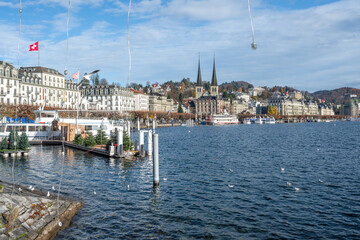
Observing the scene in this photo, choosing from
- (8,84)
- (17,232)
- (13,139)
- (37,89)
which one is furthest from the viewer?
(37,89)

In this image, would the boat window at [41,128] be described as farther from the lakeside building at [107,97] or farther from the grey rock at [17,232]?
the lakeside building at [107,97]

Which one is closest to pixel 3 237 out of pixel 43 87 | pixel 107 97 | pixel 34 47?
pixel 34 47

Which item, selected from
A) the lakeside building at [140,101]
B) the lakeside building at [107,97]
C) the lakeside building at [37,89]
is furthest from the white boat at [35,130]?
the lakeside building at [140,101]

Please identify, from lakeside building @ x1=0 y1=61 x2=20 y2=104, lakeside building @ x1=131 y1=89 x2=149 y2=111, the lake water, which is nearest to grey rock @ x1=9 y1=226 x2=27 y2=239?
the lake water

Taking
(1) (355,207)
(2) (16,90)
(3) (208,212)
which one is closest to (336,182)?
(1) (355,207)

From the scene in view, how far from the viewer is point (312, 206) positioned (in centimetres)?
1827

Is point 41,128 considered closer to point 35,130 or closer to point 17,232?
point 35,130

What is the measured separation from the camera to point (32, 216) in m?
14.1

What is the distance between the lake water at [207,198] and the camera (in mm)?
14836

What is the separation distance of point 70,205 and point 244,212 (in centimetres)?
918

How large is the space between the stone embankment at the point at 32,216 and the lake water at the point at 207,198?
23.9 inches

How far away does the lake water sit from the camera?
1484cm

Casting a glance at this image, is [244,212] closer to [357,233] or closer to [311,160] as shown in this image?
[357,233]

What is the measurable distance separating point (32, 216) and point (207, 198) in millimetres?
10032
